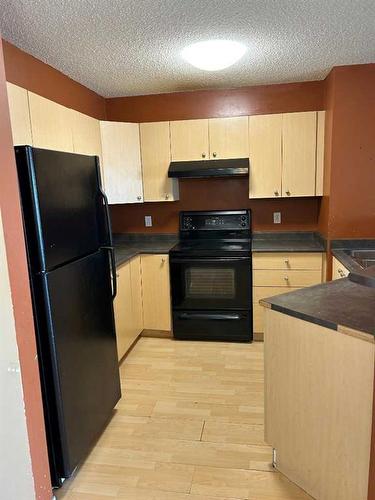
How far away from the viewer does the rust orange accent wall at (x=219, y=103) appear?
137 inches

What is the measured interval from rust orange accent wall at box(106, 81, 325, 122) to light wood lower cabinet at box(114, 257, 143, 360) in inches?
59.5

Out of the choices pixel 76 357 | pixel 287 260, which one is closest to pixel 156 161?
pixel 287 260

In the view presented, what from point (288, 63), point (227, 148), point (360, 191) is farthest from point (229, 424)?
point (288, 63)

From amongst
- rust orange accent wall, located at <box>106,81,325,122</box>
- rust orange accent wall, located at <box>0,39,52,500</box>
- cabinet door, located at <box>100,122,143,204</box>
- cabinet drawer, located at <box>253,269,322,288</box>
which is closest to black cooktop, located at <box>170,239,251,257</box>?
cabinet drawer, located at <box>253,269,322,288</box>

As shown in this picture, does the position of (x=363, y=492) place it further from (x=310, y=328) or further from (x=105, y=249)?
(x=105, y=249)

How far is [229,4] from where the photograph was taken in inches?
75.1

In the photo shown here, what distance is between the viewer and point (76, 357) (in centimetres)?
192

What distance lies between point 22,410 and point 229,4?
2145 mm

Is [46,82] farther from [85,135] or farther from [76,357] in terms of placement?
[76,357]

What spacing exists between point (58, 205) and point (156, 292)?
73.9 inches

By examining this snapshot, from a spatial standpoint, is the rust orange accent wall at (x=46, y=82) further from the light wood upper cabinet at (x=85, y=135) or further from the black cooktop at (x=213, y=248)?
the black cooktop at (x=213, y=248)

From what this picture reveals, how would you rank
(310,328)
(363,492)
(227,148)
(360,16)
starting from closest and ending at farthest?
(363,492) → (310,328) → (360,16) → (227,148)

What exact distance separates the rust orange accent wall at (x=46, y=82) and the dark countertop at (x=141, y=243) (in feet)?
4.21

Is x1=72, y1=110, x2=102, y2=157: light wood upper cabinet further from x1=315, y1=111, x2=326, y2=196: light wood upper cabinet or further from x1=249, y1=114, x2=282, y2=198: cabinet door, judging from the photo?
x1=315, y1=111, x2=326, y2=196: light wood upper cabinet
